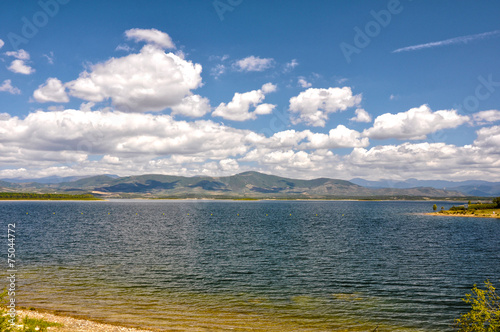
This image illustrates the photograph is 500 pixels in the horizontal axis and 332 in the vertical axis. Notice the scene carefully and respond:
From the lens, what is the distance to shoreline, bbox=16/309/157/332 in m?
27.9

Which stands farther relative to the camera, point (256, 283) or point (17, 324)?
point (256, 283)

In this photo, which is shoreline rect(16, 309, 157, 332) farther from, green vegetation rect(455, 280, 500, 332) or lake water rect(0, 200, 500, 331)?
green vegetation rect(455, 280, 500, 332)

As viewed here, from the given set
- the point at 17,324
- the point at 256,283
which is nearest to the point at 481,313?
the point at 256,283

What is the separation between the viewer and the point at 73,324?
29.7m

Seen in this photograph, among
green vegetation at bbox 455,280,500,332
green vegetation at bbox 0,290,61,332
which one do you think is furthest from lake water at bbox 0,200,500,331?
green vegetation at bbox 0,290,61,332

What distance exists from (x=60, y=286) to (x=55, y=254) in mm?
28708

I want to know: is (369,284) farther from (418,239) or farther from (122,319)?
(418,239)

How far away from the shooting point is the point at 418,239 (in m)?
95.7

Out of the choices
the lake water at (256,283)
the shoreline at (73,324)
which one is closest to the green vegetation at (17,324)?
the shoreline at (73,324)

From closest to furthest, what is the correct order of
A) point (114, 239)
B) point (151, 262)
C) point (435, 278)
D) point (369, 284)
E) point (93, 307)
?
point (93, 307)
point (369, 284)
point (435, 278)
point (151, 262)
point (114, 239)

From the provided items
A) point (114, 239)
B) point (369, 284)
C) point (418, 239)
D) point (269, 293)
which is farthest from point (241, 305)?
point (418, 239)

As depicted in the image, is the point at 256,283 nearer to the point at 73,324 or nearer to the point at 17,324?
the point at 73,324

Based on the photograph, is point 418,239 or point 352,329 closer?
point 352,329

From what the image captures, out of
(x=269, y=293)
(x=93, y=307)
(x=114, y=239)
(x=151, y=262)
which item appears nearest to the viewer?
(x=93, y=307)
